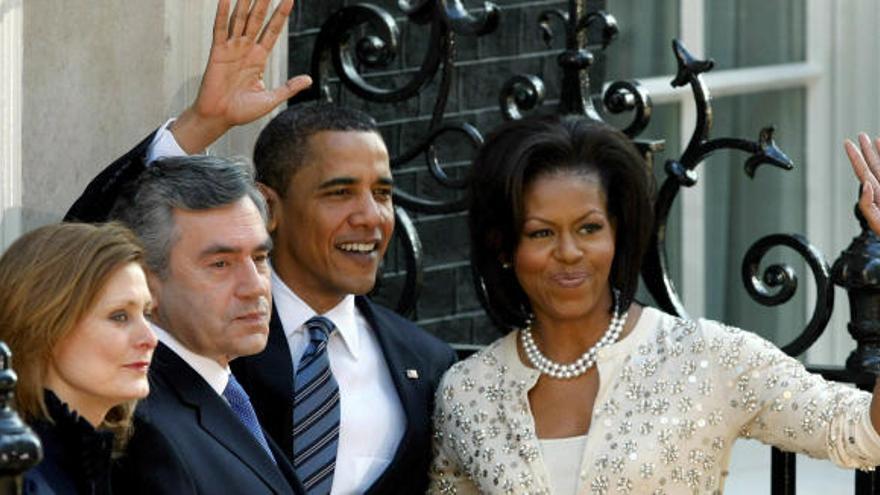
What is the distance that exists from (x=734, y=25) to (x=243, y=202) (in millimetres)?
3416

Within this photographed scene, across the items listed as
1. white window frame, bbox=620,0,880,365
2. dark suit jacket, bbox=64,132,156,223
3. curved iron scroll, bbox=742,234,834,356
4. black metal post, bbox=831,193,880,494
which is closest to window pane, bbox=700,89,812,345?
white window frame, bbox=620,0,880,365

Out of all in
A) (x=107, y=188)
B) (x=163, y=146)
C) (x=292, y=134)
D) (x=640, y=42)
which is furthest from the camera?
(x=640, y=42)

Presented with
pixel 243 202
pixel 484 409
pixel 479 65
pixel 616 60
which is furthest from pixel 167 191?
pixel 616 60

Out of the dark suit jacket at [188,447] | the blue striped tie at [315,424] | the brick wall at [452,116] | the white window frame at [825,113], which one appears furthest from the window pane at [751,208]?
the dark suit jacket at [188,447]

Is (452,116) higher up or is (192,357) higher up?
(452,116)

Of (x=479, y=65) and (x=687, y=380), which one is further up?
(x=479, y=65)

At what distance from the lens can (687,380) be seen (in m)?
4.80

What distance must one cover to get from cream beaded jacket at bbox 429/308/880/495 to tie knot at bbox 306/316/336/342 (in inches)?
12.9

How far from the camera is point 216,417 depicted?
14.9 ft

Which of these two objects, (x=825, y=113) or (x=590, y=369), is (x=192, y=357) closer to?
(x=590, y=369)

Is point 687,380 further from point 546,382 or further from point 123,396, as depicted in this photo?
point 123,396

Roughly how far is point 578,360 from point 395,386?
0.38 meters

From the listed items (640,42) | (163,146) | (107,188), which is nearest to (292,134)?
(163,146)

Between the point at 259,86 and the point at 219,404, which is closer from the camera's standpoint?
the point at 219,404
